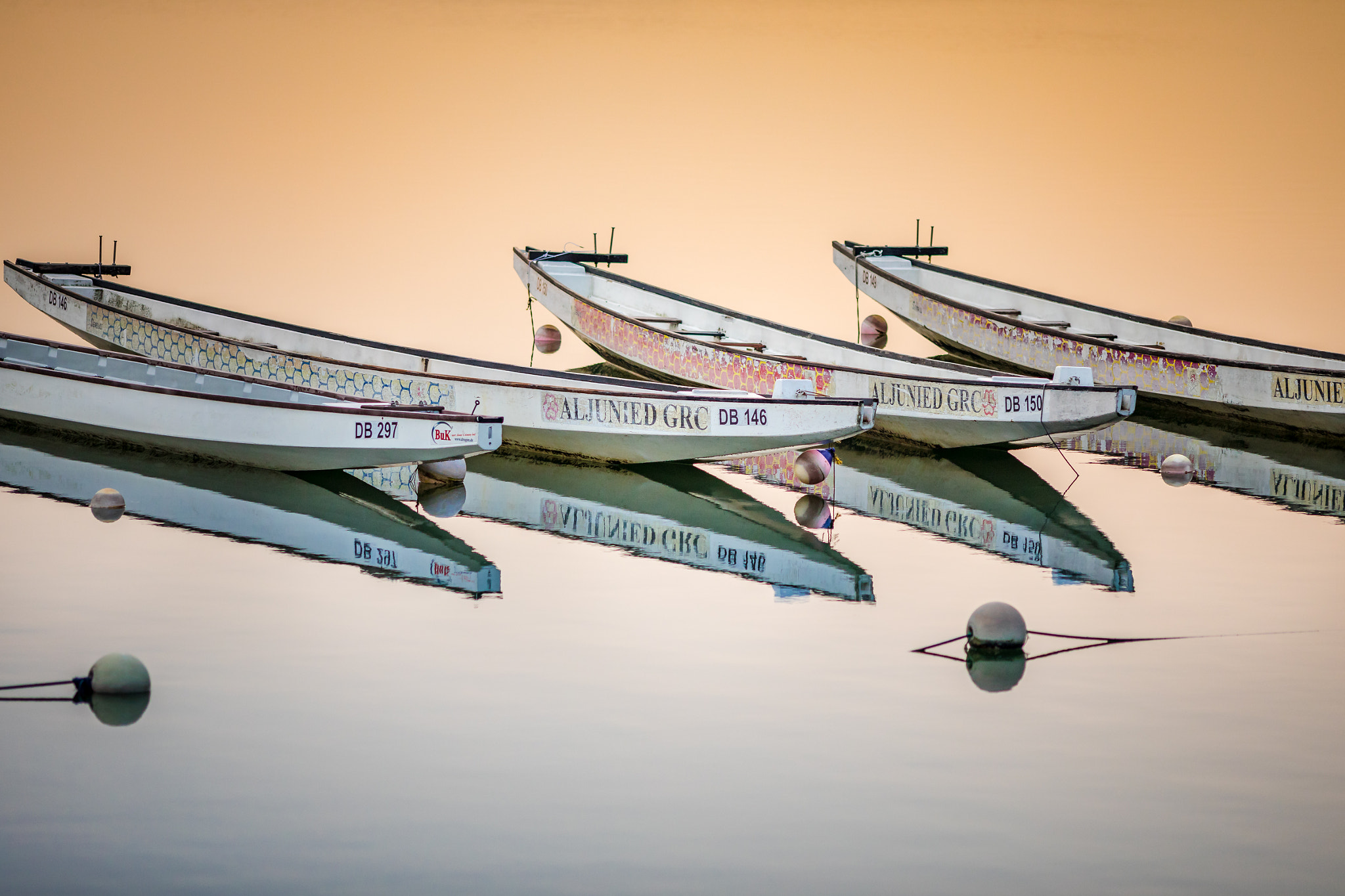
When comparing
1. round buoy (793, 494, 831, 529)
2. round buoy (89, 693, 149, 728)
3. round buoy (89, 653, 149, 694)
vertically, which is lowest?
round buoy (89, 693, 149, 728)

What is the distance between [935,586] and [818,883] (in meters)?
3.90

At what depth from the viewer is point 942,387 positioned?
40.7 feet

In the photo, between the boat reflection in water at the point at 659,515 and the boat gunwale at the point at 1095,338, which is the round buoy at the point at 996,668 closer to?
the boat reflection in water at the point at 659,515

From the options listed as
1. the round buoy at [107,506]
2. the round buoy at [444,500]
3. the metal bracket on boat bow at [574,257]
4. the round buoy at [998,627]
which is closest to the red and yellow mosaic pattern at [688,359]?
the metal bracket on boat bow at [574,257]

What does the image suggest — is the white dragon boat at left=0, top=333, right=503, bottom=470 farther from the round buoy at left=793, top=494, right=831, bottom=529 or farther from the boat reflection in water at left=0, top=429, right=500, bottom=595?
the round buoy at left=793, top=494, right=831, bottom=529

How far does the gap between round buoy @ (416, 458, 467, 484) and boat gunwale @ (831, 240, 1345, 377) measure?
6039mm

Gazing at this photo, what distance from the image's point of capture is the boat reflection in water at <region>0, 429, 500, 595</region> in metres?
8.67

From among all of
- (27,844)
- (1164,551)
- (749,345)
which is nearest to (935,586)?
(1164,551)

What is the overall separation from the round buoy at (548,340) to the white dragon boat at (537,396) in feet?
13.9

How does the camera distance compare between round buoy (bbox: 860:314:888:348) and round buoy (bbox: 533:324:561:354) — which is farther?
round buoy (bbox: 860:314:888:348)

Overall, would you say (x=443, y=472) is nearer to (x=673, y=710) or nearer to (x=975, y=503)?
(x=975, y=503)

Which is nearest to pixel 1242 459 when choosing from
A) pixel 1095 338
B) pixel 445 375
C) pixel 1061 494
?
pixel 1095 338

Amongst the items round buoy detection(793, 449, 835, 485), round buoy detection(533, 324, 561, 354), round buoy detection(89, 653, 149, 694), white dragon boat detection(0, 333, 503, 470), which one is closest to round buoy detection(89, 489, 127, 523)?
white dragon boat detection(0, 333, 503, 470)

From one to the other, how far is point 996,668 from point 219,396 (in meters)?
6.36
